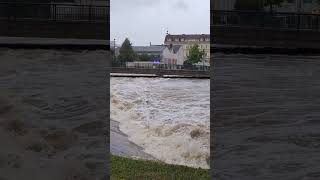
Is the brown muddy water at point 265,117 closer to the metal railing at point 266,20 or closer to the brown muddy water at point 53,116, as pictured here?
the metal railing at point 266,20

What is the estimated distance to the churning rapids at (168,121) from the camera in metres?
9.44

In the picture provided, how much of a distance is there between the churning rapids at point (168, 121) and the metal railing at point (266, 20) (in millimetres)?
4721

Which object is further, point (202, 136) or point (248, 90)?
point (202, 136)

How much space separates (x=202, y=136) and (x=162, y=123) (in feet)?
7.62

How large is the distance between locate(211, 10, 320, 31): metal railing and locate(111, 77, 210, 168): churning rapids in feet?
15.5

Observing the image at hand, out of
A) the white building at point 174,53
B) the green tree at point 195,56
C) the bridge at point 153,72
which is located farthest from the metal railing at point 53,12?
the white building at point 174,53

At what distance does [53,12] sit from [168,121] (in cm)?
873

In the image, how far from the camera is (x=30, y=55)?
13.9ft

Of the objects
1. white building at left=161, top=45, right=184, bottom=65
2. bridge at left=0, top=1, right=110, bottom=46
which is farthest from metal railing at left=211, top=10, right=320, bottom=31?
white building at left=161, top=45, right=184, bottom=65

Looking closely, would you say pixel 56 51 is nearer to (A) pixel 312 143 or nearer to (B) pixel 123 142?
(A) pixel 312 143

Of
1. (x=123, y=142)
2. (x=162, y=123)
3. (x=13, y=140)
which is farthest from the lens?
(x=162, y=123)

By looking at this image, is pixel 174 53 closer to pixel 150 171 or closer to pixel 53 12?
pixel 150 171

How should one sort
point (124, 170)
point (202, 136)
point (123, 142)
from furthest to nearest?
point (123, 142), point (202, 136), point (124, 170)

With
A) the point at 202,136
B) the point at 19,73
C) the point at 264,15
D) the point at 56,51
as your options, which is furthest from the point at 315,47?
the point at 202,136
